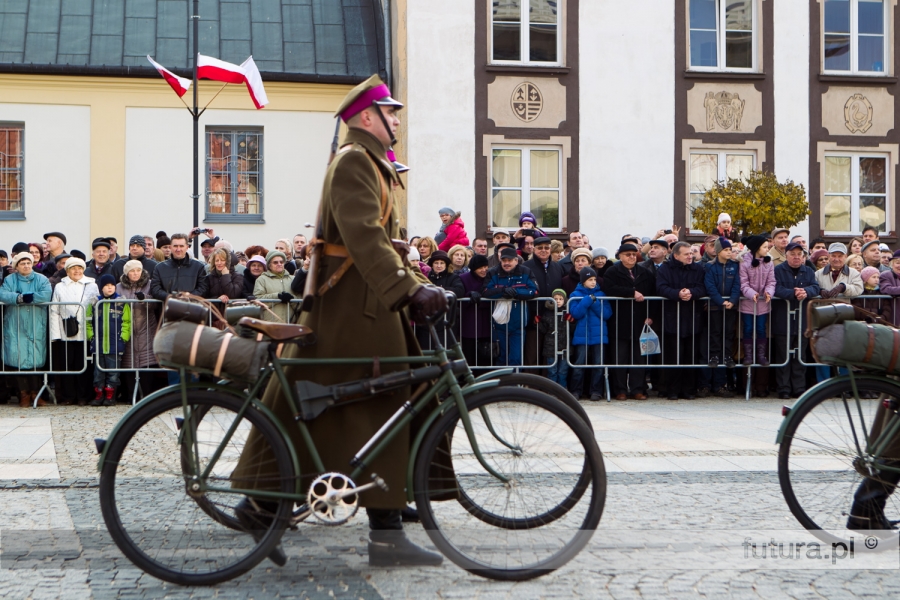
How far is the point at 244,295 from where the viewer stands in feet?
41.7

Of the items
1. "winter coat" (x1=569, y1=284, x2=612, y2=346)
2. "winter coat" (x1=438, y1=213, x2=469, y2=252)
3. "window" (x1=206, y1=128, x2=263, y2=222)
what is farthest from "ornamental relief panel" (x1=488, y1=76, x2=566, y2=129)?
"winter coat" (x1=569, y1=284, x2=612, y2=346)

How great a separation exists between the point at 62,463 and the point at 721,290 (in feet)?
26.4

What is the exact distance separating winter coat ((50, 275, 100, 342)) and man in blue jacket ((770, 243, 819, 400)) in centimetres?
768

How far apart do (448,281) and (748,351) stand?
3577mm

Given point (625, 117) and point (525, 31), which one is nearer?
point (525, 31)

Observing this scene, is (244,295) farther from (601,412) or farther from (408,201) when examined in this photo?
(408,201)

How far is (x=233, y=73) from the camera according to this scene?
18875 mm

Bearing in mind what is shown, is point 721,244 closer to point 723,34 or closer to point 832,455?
point 832,455

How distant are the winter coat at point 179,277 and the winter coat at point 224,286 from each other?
0.21ft

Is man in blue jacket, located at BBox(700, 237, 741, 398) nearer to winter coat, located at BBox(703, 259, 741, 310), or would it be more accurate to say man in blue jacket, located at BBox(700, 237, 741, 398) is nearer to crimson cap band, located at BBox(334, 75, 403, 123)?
winter coat, located at BBox(703, 259, 741, 310)

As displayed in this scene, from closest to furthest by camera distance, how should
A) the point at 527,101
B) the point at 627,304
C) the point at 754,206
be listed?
the point at 627,304
the point at 754,206
the point at 527,101

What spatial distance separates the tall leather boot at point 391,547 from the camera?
192 inches

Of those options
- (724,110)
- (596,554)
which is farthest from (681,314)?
(724,110)

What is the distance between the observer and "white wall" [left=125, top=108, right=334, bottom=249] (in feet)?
70.5
